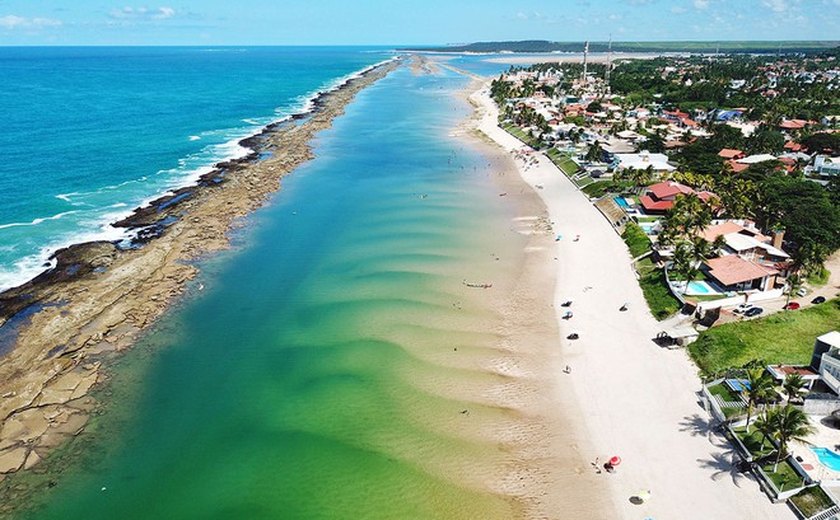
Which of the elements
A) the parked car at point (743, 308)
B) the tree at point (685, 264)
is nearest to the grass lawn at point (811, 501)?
the parked car at point (743, 308)

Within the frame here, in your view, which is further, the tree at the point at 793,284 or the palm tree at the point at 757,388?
the tree at the point at 793,284

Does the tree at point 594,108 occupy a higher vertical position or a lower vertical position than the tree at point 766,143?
higher

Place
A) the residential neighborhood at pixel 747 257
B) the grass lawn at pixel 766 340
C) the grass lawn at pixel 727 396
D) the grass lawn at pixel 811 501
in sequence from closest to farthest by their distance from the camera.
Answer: the grass lawn at pixel 811 501 → the residential neighborhood at pixel 747 257 → the grass lawn at pixel 727 396 → the grass lawn at pixel 766 340

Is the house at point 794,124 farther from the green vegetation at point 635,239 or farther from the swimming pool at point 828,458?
the swimming pool at point 828,458

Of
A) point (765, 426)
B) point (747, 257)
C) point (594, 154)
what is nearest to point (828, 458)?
point (765, 426)

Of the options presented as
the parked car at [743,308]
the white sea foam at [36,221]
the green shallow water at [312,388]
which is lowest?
the green shallow water at [312,388]

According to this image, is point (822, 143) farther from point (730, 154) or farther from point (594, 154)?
point (594, 154)

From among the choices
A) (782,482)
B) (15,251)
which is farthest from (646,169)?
(15,251)
